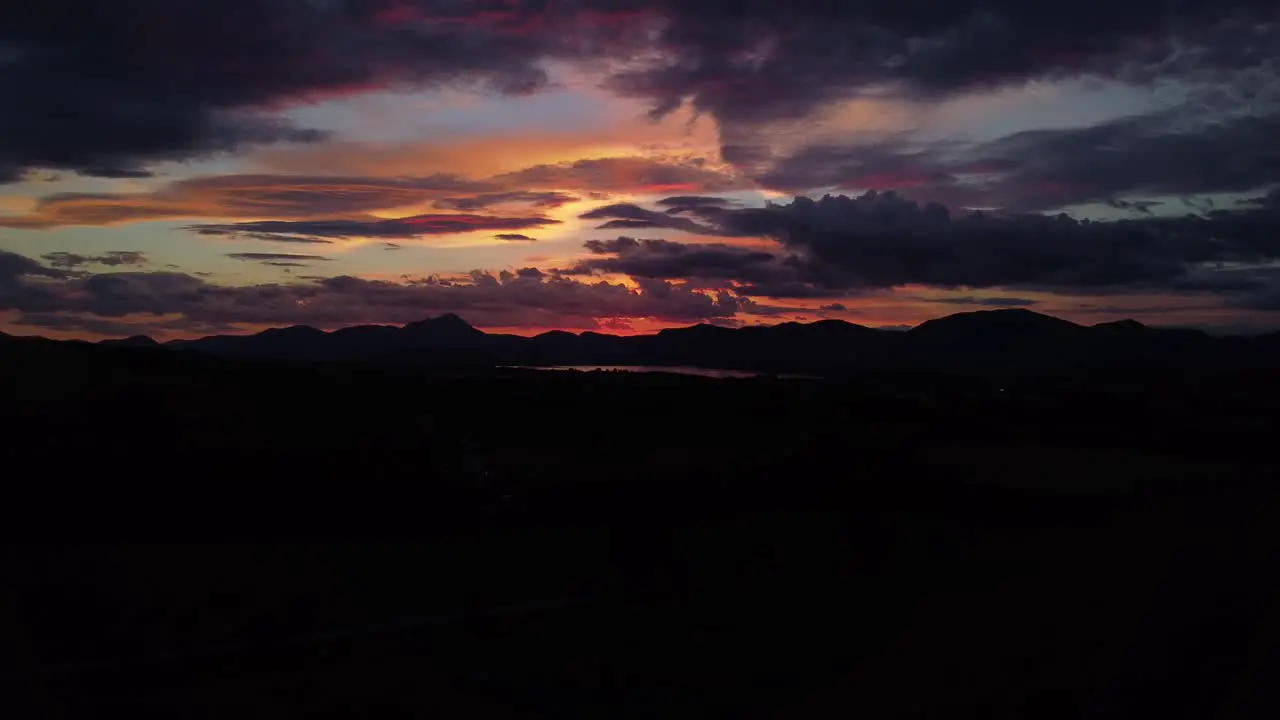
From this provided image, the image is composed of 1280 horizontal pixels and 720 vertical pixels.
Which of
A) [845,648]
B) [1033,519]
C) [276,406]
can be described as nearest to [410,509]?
[845,648]

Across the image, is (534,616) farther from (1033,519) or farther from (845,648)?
(1033,519)

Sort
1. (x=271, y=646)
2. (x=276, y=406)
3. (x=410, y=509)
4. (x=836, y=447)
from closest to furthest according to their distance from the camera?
(x=271, y=646) < (x=410, y=509) < (x=836, y=447) < (x=276, y=406)

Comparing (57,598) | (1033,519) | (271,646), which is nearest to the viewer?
(271,646)

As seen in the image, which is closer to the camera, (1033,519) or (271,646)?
(271,646)

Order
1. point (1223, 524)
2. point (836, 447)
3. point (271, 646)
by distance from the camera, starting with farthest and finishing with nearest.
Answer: point (836, 447)
point (1223, 524)
point (271, 646)

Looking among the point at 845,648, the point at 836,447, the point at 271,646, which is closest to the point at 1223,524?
the point at 836,447

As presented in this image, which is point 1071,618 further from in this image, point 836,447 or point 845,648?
point 836,447
